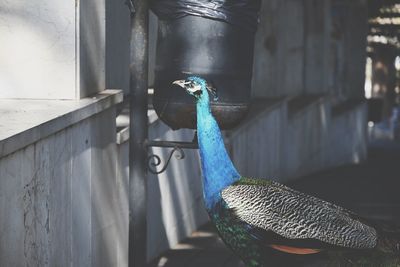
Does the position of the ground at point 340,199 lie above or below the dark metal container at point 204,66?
below

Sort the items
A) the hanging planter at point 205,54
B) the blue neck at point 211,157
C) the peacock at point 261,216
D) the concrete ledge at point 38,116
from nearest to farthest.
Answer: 1. the concrete ledge at point 38,116
2. the peacock at point 261,216
3. the blue neck at point 211,157
4. the hanging planter at point 205,54

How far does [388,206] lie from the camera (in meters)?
13.0

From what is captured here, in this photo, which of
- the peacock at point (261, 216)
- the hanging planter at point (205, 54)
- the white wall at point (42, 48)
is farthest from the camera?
the white wall at point (42, 48)

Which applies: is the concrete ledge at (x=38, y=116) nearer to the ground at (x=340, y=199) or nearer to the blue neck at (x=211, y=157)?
the blue neck at (x=211, y=157)

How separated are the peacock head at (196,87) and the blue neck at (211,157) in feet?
0.06

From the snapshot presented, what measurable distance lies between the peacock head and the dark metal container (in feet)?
0.94

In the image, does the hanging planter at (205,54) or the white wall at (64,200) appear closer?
the white wall at (64,200)

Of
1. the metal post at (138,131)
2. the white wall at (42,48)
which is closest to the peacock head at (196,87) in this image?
the metal post at (138,131)

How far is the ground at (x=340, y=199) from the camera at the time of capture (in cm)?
883

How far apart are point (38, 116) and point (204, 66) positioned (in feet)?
3.65

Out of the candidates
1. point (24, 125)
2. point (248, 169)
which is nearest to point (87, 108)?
point (24, 125)

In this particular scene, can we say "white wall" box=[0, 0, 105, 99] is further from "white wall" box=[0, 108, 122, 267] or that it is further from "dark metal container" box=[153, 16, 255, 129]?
"dark metal container" box=[153, 16, 255, 129]

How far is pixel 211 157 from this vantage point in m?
6.32

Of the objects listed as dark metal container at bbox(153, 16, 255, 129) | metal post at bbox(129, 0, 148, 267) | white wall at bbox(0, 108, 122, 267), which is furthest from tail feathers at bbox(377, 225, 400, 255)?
white wall at bbox(0, 108, 122, 267)
